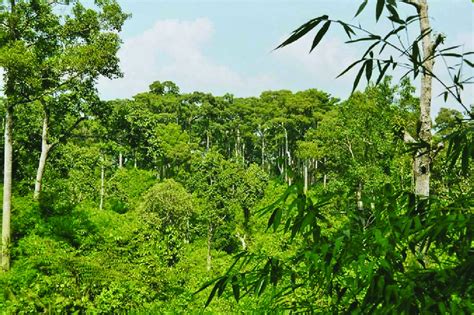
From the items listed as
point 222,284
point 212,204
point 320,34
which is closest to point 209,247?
point 212,204

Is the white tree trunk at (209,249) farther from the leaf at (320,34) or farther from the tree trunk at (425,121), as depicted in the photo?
the leaf at (320,34)

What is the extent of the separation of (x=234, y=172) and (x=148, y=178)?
926cm

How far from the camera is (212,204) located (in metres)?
32.5

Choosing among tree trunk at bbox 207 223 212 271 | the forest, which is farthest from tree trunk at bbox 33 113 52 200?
tree trunk at bbox 207 223 212 271

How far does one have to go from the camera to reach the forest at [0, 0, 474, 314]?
158 centimetres

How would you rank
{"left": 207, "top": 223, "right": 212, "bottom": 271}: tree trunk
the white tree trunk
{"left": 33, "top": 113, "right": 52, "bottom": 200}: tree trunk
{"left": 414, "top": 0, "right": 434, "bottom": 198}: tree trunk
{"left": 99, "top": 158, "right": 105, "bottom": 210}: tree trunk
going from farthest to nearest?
{"left": 99, "top": 158, "right": 105, "bottom": 210}: tree trunk
{"left": 207, "top": 223, "right": 212, "bottom": 271}: tree trunk
the white tree trunk
{"left": 33, "top": 113, "right": 52, "bottom": 200}: tree trunk
{"left": 414, "top": 0, "right": 434, "bottom": 198}: tree trunk

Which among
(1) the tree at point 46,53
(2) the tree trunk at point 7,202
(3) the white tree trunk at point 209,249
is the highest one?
(1) the tree at point 46,53

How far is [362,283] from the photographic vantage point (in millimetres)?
1580

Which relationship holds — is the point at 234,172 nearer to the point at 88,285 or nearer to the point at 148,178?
the point at 148,178

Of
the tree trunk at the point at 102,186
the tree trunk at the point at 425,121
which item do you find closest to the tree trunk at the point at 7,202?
the tree trunk at the point at 425,121

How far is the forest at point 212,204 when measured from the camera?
1.58 meters

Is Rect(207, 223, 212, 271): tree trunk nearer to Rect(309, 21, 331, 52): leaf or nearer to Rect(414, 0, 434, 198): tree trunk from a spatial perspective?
Rect(414, 0, 434, 198): tree trunk

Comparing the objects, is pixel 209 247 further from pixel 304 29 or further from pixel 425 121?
pixel 304 29

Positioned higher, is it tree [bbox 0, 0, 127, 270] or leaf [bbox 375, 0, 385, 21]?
tree [bbox 0, 0, 127, 270]
